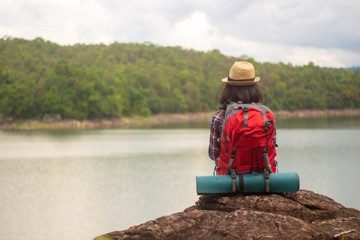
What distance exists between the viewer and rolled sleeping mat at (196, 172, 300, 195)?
10.9 feet

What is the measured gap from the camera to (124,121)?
78.4m

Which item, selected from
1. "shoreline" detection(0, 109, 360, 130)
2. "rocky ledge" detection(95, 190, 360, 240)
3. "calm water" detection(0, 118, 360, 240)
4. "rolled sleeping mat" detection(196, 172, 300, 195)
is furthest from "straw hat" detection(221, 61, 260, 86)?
"shoreline" detection(0, 109, 360, 130)

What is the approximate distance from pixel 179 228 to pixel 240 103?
102 cm

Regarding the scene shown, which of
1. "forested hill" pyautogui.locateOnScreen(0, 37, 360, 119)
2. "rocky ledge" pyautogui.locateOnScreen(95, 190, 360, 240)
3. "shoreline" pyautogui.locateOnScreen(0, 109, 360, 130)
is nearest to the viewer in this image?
"rocky ledge" pyautogui.locateOnScreen(95, 190, 360, 240)

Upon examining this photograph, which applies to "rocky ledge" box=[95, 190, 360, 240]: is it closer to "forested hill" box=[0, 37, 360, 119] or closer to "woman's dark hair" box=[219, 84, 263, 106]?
"woman's dark hair" box=[219, 84, 263, 106]

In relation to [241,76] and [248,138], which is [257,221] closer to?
[248,138]

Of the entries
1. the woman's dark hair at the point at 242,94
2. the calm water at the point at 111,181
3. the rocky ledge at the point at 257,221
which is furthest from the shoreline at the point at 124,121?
the rocky ledge at the point at 257,221

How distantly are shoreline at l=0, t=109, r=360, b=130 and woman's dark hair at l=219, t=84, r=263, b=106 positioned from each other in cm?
6402

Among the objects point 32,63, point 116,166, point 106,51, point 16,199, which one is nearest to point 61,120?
point 32,63

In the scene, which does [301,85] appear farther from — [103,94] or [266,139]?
[266,139]

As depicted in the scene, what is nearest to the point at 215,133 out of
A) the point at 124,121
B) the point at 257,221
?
the point at 257,221

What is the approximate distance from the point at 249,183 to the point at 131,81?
94.9 m

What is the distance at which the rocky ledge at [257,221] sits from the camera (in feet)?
9.20

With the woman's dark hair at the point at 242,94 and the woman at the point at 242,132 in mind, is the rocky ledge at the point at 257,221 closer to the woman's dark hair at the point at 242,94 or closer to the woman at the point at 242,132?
the woman at the point at 242,132
